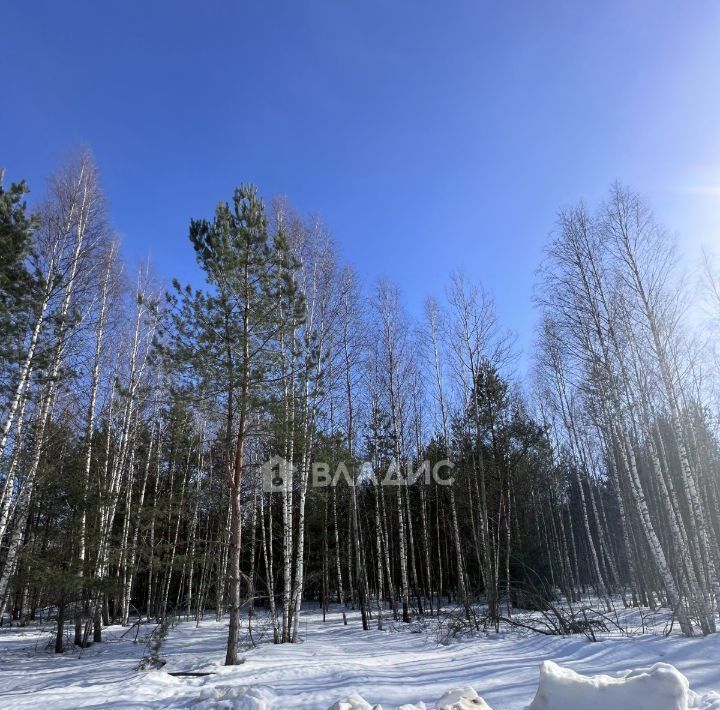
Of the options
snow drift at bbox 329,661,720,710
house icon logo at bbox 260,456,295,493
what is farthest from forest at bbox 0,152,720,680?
snow drift at bbox 329,661,720,710

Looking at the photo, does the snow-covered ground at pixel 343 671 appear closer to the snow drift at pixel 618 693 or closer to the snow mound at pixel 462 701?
the snow drift at pixel 618 693

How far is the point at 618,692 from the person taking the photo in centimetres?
369

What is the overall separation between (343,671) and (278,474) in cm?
623

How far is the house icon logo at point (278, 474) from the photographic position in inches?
451

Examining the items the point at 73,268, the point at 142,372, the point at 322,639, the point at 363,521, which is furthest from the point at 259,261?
the point at 363,521

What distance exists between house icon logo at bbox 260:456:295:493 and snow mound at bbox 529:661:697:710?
809 cm

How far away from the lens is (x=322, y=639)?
41.0 feet

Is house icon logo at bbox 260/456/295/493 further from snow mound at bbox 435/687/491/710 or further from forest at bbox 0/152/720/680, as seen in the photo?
snow mound at bbox 435/687/491/710

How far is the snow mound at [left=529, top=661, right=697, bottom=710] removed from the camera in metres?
3.57

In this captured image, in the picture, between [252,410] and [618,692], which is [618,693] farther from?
[252,410]

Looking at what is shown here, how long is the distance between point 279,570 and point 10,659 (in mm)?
13267

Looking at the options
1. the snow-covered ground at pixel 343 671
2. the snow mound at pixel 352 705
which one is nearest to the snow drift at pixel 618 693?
the snow mound at pixel 352 705

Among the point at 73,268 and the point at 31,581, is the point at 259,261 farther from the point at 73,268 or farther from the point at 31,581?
the point at 31,581

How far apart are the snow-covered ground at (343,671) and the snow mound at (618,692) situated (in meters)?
0.63
